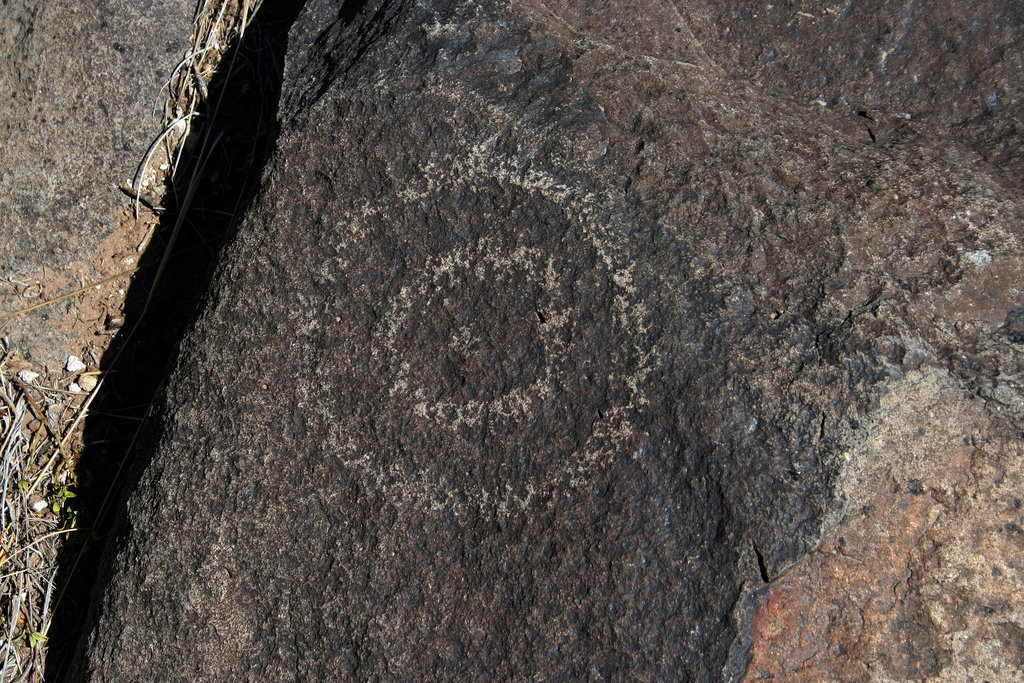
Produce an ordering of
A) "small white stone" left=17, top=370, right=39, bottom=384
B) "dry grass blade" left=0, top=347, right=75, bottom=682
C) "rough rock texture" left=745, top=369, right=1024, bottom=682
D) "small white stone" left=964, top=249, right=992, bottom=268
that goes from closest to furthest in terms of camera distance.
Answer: "rough rock texture" left=745, top=369, right=1024, bottom=682 < "small white stone" left=964, top=249, right=992, bottom=268 < "dry grass blade" left=0, top=347, right=75, bottom=682 < "small white stone" left=17, top=370, right=39, bottom=384

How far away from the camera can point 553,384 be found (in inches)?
47.5

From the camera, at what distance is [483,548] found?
1.18 metres

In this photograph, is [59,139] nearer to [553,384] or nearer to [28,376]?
[28,376]

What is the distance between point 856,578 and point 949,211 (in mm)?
625

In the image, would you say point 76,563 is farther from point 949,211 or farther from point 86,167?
point 949,211

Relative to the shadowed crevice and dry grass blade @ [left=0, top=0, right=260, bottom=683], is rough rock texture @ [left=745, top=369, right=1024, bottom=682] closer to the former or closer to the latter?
the shadowed crevice

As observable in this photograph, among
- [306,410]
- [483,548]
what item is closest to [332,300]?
[306,410]

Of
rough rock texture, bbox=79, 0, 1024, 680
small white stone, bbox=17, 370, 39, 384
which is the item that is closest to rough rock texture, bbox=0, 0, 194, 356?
small white stone, bbox=17, 370, 39, 384

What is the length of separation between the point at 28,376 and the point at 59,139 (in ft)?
1.86

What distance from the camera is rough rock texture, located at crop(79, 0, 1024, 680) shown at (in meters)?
1.11

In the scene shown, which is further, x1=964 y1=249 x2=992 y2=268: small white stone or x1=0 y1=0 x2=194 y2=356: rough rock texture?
x1=0 y1=0 x2=194 y2=356: rough rock texture

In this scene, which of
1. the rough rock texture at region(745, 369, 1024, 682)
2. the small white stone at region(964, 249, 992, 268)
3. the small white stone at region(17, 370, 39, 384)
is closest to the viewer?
the rough rock texture at region(745, 369, 1024, 682)

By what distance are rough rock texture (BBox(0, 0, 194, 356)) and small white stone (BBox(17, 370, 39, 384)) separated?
56 mm

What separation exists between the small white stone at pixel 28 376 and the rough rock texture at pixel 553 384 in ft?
2.36
